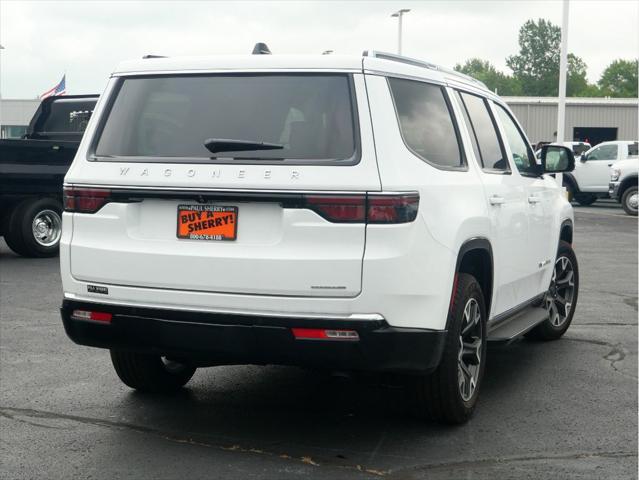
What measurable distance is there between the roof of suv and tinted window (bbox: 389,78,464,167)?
76 mm

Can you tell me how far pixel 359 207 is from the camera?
4371 millimetres

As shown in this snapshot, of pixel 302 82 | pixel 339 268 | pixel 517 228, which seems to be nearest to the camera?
pixel 339 268

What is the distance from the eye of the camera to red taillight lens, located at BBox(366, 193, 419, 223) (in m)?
4.37

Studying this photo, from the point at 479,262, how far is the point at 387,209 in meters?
1.27

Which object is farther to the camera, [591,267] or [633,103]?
[633,103]

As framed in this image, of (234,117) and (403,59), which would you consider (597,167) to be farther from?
(234,117)

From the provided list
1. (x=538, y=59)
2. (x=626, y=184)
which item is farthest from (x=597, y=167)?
(x=538, y=59)

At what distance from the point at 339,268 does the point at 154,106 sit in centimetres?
132

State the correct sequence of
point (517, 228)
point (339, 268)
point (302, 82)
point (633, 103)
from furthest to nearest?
point (633, 103), point (517, 228), point (302, 82), point (339, 268)

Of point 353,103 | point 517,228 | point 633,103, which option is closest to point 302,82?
point 353,103

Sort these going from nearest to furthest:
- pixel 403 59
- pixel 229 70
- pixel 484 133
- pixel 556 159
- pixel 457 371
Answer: pixel 229 70 < pixel 457 371 < pixel 403 59 < pixel 484 133 < pixel 556 159

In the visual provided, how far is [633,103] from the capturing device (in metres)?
50.6

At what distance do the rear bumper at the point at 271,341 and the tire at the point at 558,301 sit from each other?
3227 mm

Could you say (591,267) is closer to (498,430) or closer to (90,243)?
(498,430)
